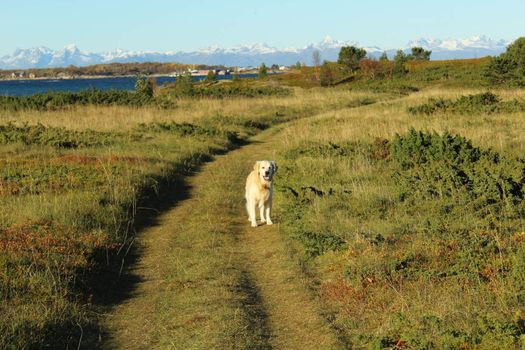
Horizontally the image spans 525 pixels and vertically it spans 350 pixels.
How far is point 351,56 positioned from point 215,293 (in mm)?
84570

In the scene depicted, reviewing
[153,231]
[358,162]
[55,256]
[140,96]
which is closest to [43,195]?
[153,231]

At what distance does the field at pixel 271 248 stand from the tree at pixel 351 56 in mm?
71544

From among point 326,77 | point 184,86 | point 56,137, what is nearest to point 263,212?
point 56,137

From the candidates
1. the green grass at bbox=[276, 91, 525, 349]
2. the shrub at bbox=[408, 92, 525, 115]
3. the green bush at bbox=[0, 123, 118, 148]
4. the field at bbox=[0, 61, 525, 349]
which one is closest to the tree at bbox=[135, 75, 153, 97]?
the green bush at bbox=[0, 123, 118, 148]

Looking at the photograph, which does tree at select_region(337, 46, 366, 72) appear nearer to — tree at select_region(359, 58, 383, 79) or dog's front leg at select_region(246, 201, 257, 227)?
tree at select_region(359, 58, 383, 79)

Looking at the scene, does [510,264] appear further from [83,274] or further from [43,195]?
[43,195]

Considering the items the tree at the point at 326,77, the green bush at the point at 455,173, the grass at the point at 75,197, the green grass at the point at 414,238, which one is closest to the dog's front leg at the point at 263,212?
the green grass at the point at 414,238

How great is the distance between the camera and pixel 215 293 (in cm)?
738

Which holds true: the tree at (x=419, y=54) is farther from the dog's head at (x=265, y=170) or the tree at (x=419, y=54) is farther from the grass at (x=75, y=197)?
the dog's head at (x=265, y=170)

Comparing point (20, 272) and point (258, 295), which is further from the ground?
point (20, 272)

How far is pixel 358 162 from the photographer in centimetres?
1480

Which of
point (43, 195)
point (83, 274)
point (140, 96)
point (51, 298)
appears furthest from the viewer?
point (140, 96)

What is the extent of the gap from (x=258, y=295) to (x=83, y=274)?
7.93ft

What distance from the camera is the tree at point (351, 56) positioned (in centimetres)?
8856
